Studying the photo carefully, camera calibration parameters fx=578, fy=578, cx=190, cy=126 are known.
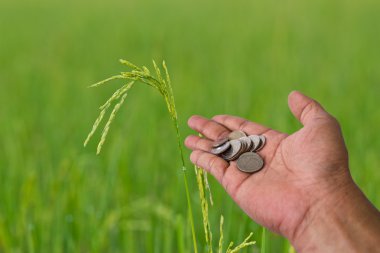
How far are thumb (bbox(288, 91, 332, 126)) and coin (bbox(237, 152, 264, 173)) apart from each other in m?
0.18

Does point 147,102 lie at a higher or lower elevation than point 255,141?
higher

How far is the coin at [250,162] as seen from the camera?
178cm

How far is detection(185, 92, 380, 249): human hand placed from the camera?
1.62 meters

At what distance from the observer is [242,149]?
1.85m

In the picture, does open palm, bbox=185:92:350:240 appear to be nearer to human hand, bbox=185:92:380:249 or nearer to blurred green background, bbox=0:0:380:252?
human hand, bbox=185:92:380:249

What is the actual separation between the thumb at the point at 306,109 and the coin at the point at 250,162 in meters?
0.18

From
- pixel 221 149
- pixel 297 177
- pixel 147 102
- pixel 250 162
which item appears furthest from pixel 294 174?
pixel 147 102

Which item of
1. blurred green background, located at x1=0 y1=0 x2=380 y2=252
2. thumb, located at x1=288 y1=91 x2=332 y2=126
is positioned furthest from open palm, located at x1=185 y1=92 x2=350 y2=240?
blurred green background, located at x1=0 y1=0 x2=380 y2=252

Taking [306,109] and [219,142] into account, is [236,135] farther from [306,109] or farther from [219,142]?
[306,109]

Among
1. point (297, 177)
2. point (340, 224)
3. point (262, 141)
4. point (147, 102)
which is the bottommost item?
point (340, 224)

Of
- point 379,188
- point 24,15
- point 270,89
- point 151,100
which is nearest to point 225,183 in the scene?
point 379,188

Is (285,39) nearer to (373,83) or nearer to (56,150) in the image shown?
(373,83)

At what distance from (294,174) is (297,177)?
0.02 m

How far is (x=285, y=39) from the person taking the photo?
592 cm
